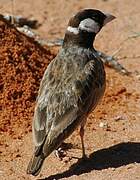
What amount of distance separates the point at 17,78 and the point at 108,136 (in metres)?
1.62

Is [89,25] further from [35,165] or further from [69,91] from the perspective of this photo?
[35,165]

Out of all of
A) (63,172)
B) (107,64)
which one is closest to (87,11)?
(63,172)

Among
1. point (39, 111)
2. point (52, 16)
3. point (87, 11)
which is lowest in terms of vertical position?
point (52, 16)

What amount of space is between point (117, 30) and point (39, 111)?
493 cm

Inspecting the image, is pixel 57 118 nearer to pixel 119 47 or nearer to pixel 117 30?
pixel 119 47

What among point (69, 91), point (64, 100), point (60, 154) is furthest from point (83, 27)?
point (60, 154)

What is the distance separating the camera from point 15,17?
12.7 metres

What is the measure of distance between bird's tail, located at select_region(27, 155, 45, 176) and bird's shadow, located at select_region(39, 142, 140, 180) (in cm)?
35

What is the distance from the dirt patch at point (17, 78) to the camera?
951 cm

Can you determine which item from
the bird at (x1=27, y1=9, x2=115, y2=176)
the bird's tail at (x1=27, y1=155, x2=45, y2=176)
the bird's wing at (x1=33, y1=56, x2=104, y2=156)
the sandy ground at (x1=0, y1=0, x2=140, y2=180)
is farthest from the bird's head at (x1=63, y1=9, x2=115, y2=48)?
the bird's tail at (x1=27, y1=155, x2=45, y2=176)

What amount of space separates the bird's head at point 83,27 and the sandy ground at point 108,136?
1191 mm

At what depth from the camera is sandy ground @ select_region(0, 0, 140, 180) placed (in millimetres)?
8297

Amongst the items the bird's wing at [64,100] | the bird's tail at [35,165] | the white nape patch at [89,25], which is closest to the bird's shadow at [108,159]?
the bird's tail at [35,165]

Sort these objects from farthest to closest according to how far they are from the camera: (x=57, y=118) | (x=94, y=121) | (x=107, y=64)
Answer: (x=107, y=64), (x=94, y=121), (x=57, y=118)
